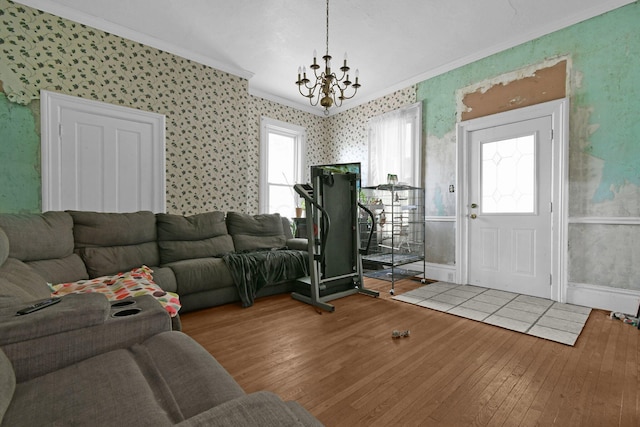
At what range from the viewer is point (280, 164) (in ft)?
17.7

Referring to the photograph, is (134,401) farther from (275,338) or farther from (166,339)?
(275,338)

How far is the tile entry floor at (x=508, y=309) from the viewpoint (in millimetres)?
2396

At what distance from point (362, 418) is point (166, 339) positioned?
96cm

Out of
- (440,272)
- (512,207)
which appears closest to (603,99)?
(512,207)

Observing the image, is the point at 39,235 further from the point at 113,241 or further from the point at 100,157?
the point at 100,157

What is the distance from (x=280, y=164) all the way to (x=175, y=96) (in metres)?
2.04

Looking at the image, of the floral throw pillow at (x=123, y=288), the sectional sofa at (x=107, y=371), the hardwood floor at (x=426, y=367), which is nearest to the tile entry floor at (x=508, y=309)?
the hardwood floor at (x=426, y=367)

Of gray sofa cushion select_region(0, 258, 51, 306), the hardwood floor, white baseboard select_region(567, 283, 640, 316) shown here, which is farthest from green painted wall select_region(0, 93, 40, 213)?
white baseboard select_region(567, 283, 640, 316)

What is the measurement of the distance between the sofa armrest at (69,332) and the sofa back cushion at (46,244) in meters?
1.61

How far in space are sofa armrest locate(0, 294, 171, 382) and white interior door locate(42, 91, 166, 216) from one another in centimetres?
280

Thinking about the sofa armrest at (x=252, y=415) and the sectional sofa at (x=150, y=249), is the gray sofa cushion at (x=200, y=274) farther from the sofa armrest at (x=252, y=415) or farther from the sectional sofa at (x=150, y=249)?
the sofa armrest at (x=252, y=415)

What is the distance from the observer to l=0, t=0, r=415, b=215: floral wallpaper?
292 centimetres

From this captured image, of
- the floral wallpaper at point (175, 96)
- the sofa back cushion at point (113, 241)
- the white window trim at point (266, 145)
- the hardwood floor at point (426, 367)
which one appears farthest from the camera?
the white window trim at point (266, 145)

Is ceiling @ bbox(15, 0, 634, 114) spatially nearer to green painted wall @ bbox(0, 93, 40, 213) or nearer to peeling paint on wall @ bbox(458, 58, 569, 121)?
peeling paint on wall @ bbox(458, 58, 569, 121)
